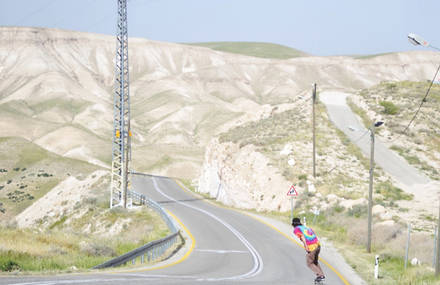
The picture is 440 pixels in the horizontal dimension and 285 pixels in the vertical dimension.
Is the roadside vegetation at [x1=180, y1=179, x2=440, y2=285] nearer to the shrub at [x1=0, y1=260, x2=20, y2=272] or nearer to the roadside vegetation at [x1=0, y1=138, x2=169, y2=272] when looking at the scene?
the roadside vegetation at [x1=0, y1=138, x2=169, y2=272]

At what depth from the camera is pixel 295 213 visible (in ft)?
128

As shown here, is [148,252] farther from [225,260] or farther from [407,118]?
[407,118]

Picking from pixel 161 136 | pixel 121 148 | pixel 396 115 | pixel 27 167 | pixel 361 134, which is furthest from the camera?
pixel 161 136

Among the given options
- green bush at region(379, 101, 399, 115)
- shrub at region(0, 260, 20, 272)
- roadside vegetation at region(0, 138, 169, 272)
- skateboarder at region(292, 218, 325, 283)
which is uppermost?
green bush at region(379, 101, 399, 115)

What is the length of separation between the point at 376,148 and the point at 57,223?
3367 centimetres

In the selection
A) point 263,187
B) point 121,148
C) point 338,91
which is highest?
point 338,91

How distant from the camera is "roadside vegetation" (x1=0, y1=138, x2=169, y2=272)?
1536 cm

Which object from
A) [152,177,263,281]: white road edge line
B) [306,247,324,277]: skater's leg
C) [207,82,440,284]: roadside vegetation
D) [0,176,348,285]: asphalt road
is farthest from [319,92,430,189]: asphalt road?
[306,247,324,277]: skater's leg

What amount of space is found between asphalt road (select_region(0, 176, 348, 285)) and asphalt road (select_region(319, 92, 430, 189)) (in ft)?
32.8

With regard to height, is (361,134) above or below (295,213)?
above

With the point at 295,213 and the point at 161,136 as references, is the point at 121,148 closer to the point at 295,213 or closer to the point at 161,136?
the point at 295,213

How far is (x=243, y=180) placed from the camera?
162 ft

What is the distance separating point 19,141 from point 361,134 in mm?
59160

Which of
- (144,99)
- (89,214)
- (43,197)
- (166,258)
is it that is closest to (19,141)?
(43,197)
